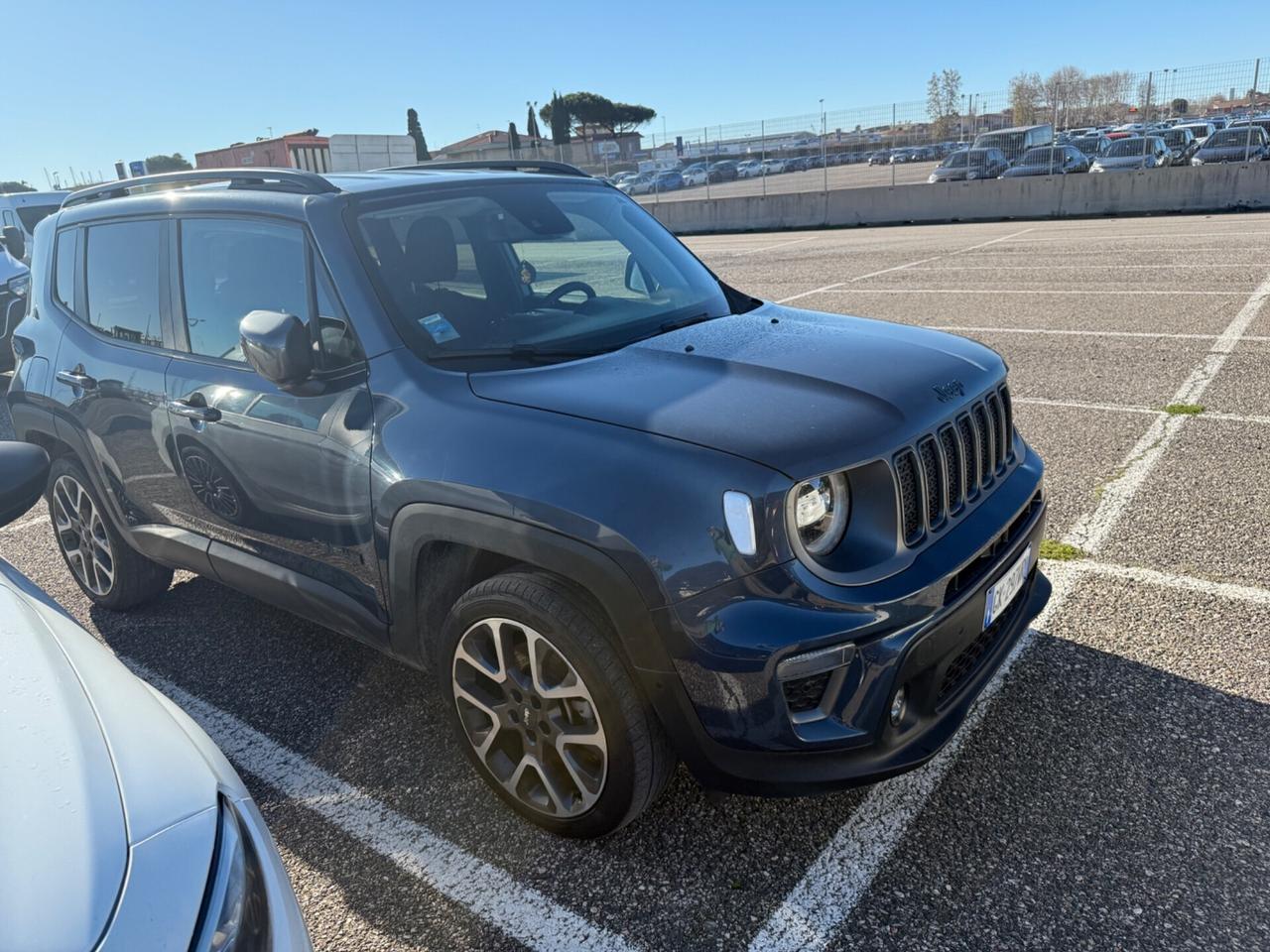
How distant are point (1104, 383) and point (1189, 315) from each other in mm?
2789

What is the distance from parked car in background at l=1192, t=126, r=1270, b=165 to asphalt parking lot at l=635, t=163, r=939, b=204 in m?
11.2

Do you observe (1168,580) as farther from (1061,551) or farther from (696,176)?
(696,176)

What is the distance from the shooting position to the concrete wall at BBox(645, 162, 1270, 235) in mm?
18891

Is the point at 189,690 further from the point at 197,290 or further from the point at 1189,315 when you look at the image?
the point at 1189,315

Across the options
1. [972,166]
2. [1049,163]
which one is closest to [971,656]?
[1049,163]

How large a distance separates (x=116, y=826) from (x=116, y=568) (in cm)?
309

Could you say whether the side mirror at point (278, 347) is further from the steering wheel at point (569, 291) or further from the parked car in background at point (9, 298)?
the parked car in background at point (9, 298)

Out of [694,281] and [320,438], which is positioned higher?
[694,281]

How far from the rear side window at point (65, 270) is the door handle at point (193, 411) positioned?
1114 millimetres

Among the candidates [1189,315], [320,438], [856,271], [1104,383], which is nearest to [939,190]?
A: [856,271]

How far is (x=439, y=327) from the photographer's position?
Result: 9.52 ft

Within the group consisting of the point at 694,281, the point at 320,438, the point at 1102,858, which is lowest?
the point at 1102,858

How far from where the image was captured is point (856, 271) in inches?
533

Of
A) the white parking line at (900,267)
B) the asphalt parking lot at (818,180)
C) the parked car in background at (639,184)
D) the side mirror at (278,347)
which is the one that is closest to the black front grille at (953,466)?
the side mirror at (278,347)
